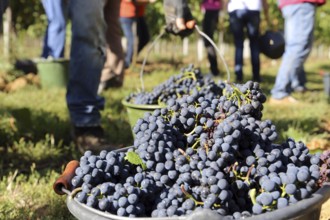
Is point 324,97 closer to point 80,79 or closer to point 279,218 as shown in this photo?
point 80,79

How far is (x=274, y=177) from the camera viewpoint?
1176mm

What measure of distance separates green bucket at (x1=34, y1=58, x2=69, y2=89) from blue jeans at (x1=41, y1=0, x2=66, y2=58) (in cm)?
30

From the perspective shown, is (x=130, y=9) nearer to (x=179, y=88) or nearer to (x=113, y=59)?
(x=113, y=59)

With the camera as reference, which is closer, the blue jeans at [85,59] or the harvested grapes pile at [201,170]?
the harvested grapes pile at [201,170]

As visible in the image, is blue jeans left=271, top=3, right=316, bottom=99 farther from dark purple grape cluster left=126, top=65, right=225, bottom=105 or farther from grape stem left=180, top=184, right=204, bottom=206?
grape stem left=180, top=184, right=204, bottom=206

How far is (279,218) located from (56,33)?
14.2 ft

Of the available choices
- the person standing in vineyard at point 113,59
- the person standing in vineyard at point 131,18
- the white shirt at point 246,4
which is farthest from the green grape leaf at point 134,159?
the person standing in vineyard at point 131,18

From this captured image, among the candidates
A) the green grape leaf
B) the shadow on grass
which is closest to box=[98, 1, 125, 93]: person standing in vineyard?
the shadow on grass

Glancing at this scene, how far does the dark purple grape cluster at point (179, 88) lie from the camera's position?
251 cm

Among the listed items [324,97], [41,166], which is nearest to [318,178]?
[41,166]

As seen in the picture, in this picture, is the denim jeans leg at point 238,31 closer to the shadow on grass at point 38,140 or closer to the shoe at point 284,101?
the shoe at point 284,101

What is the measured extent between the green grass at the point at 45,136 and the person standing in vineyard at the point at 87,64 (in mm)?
148

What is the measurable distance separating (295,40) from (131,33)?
2954 mm

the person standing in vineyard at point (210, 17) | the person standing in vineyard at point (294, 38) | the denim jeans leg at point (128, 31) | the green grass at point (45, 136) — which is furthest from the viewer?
the denim jeans leg at point (128, 31)
